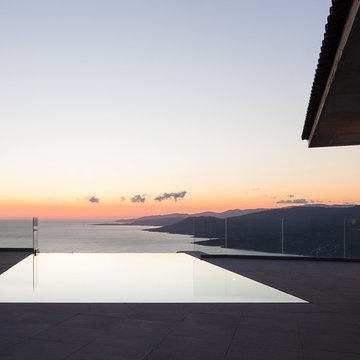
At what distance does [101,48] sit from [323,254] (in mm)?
8959

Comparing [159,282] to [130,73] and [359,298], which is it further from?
[130,73]

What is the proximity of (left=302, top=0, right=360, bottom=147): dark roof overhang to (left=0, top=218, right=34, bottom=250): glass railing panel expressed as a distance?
8.90 m

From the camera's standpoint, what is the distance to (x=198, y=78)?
12.8 m

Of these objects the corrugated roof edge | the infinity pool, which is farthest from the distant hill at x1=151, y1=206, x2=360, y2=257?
the corrugated roof edge

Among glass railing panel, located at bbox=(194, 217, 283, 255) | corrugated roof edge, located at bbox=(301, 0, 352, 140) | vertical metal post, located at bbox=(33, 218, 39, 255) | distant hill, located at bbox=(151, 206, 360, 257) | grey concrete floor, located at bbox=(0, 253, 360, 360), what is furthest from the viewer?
vertical metal post, located at bbox=(33, 218, 39, 255)

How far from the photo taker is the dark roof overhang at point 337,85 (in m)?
3.96

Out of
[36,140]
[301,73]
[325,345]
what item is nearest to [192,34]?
[301,73]

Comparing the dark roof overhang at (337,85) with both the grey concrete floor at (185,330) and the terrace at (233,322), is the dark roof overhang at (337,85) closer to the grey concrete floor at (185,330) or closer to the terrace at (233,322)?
the terrace at (233,322)

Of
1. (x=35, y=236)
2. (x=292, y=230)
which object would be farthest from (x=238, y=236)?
(x=35, y=236)

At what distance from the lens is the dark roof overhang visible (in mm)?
3955

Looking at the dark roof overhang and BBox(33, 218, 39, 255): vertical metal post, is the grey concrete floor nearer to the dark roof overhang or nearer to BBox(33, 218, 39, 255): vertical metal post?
the dark roof overhang

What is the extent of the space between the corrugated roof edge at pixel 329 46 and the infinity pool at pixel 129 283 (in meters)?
3.43

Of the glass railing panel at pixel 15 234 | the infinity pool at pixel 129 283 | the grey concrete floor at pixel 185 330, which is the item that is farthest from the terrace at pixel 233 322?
the glass railing panel at pixel 15 234

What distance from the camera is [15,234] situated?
12.1m
